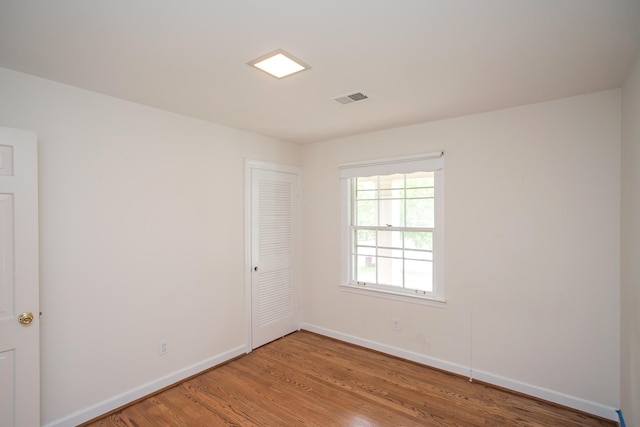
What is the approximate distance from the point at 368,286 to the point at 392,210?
95 centimetres

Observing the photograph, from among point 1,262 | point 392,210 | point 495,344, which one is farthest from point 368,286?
point 1,262

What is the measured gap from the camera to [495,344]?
9.72ft


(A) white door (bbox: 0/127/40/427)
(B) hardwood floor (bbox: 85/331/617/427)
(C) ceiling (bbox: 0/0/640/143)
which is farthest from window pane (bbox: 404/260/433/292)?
(A) white door (bbox: 0/127/40/427)

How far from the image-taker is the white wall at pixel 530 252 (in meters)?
2.51

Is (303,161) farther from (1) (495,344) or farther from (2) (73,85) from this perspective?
(1) (495,344)

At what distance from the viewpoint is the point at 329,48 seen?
6.04 ft

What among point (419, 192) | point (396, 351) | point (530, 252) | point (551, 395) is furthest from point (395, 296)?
point (551, 395)

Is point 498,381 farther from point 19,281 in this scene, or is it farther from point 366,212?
point 19,281

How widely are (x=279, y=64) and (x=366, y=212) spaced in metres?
2.26

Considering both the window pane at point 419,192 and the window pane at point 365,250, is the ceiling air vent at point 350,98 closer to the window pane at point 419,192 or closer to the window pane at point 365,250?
the window pane at point 419,192

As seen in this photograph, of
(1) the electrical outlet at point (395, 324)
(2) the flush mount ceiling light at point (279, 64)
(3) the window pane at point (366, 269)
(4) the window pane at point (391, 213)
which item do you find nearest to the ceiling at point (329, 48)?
(2) the flush mount ceiling light at point (279, 64)

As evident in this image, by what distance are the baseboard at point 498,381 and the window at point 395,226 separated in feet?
2.09

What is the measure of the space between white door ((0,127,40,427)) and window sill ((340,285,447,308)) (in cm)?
290

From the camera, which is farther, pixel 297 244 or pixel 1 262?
pixel 297 244
